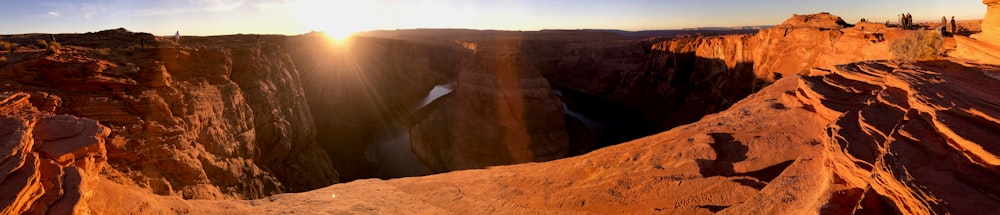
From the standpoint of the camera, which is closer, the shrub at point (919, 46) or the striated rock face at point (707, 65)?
the shrub at point (919, 46)

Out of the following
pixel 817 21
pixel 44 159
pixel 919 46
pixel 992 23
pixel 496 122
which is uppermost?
pixel 817 21

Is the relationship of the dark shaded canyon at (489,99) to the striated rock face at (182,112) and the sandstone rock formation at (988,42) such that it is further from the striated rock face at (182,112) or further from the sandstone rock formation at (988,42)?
the sandstone rock formation at (988,42)

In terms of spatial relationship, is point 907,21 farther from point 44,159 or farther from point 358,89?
point 358,89

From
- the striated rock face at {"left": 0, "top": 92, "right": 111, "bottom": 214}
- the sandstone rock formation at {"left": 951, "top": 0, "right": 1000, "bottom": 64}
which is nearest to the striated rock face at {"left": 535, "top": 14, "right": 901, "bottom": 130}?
the sandstone rock formation at {"left": 951, "top": 0, "right": 1000, "bottom": 64}

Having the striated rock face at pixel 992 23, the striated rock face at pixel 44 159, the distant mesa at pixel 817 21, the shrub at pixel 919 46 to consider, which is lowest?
the striated rock face at pixel 44 159

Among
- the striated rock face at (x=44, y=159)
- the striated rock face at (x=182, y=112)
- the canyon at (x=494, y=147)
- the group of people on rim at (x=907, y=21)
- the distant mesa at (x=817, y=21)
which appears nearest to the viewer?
the striated rock face at (x=44, y=159)

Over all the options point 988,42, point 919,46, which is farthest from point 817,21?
point 988,42

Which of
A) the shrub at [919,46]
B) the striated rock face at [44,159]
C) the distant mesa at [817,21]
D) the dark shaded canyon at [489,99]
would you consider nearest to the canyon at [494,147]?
the striated rock face at [44,159]
